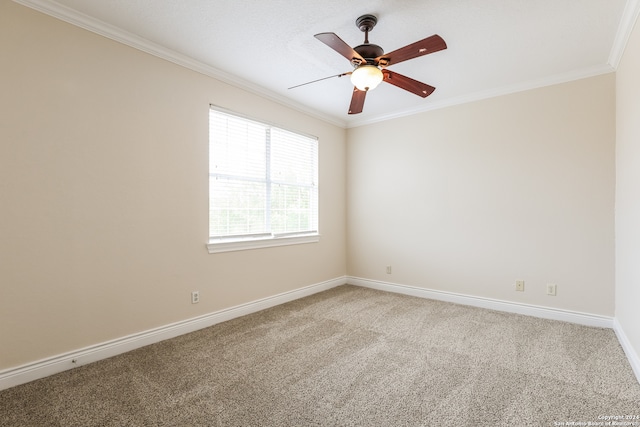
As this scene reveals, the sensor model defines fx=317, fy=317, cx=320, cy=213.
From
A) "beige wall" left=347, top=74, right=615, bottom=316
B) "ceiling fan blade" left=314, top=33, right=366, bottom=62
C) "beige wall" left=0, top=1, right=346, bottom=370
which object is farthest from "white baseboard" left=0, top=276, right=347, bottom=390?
"ceiling fan blade" left=314, top=33, right=366, bottom=62

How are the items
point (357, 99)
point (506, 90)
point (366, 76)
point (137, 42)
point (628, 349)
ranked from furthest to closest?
point (506, 90), point (357, 99), point (137, 42), point (628, 349), point (366, 76)

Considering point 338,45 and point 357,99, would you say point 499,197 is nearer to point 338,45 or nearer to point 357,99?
point 357,99

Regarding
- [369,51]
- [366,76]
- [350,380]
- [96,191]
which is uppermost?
[369,51]

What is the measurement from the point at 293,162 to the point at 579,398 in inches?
139

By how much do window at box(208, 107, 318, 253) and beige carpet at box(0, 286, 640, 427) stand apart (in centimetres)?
106

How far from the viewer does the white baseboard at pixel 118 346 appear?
213 centimetres

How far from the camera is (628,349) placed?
2.46 meters

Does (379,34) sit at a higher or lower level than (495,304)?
higher

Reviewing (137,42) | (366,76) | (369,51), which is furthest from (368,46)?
(137,42)

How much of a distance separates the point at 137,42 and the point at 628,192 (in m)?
4.23

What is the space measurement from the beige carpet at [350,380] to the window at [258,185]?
41.8 inches

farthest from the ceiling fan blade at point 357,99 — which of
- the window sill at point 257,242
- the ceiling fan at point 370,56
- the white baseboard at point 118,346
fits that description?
the white baseboard at point 118,346

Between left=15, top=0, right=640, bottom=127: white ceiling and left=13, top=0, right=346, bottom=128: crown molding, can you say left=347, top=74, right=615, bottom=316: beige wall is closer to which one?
left=15, top=0, right=640, bottom=127: white ceiling

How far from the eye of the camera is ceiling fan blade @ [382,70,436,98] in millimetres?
2533
